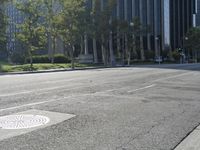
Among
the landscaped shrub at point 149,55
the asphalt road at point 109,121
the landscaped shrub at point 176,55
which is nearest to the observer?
the asphalt road at point 109,121

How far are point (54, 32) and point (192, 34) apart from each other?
65.0 meters

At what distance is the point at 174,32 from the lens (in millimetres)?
131375

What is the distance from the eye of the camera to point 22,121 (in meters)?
9.61

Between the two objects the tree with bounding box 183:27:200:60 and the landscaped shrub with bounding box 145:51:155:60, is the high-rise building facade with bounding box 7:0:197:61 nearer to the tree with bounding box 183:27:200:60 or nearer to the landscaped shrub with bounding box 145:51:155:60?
the landscaped shrub with bounding box 145:51:155:60

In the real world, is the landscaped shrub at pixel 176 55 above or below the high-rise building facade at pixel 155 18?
below

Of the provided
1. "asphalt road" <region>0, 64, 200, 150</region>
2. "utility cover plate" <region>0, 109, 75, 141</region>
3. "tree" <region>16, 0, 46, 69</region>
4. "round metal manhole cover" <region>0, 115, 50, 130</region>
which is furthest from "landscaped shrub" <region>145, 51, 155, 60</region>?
"round metal manhole cover" <region>0, 115, 50, 130</region>

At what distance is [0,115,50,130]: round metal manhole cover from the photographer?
9065 millimetres

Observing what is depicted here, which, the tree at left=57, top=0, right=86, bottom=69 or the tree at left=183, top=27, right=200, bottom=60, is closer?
the tree at left=57, top=0, right=86, bottom=69

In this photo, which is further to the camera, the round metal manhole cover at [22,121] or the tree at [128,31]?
the tree at [128,31]

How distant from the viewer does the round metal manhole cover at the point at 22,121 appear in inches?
357

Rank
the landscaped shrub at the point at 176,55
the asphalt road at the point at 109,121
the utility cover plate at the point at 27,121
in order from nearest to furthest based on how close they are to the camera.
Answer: the asphalt road at the point at 109,121
the utility cover plate at the point at 27,121
the landscaped shrub at the point at 176,55

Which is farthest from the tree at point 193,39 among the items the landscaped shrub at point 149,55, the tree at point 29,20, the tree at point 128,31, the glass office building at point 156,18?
the tree at point 29,20

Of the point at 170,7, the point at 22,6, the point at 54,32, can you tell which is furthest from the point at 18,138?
the point at 170,7

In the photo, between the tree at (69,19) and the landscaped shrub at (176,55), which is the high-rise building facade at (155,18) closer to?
the landscaped shrub at (176,55)
